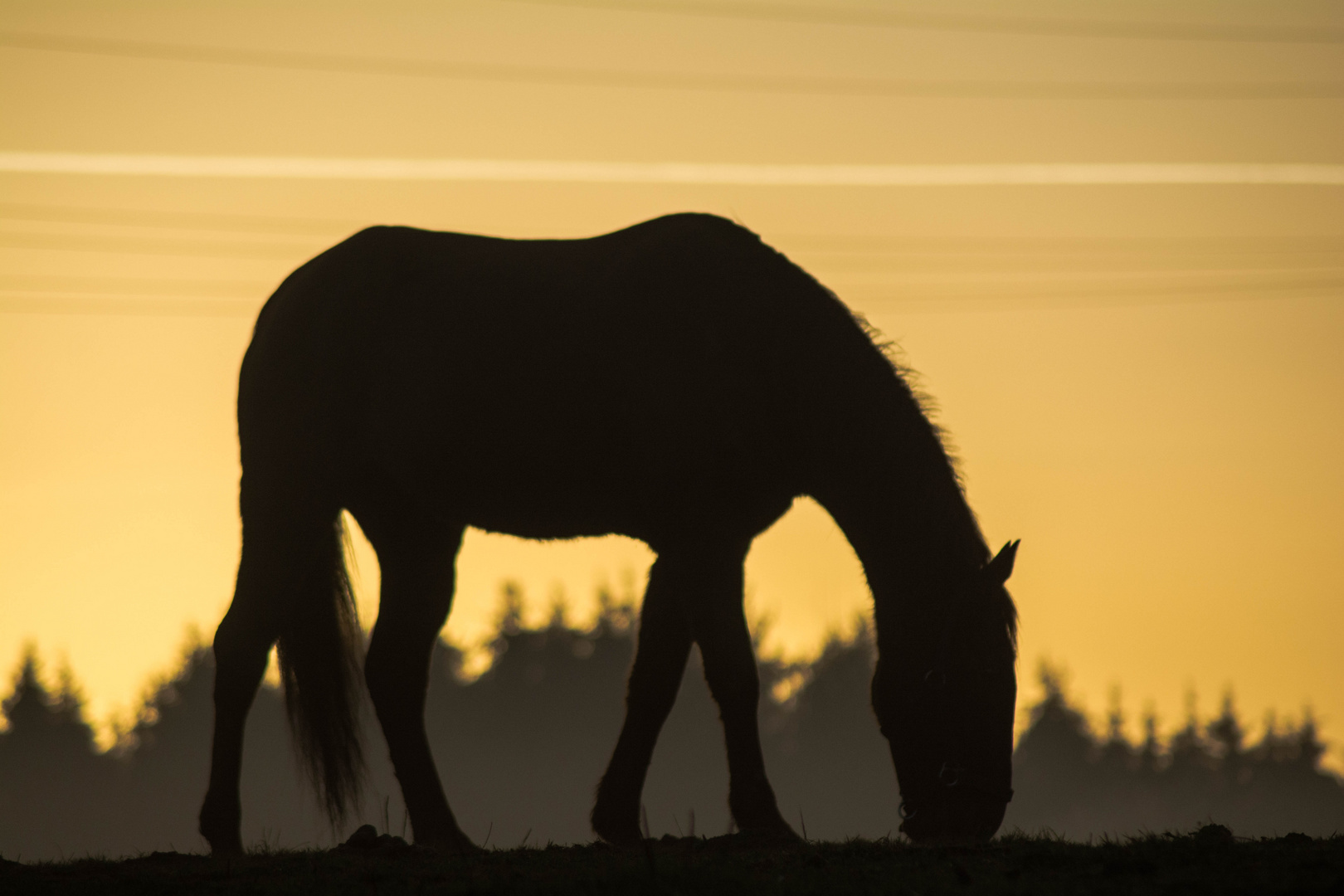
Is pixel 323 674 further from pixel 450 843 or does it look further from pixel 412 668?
pixel 450 843

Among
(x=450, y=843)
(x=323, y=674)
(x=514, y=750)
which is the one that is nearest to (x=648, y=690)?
(x=450, y=843)

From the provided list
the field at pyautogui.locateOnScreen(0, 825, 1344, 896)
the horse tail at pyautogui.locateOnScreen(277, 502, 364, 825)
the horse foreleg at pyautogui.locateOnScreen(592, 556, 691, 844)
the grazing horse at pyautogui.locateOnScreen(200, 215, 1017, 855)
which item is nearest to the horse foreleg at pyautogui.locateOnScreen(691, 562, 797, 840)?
the grazing horse at pyautogui.locateOnScreen(200, 215, 1017, 855)

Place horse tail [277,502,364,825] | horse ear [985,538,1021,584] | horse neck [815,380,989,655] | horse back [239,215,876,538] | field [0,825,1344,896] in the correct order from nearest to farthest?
1. field [0,825,1344,896]
2. horse ear [985,538,1021,584]
3. horse neck [815,380,989,655]
4. horse back [239,215,876,538]
5. horse tail [277,502,364,825]

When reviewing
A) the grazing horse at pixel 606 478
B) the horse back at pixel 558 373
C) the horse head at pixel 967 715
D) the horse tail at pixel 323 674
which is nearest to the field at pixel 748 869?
A: the horse head at pixel 967 715

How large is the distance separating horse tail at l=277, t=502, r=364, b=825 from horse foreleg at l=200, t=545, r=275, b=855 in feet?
0.56

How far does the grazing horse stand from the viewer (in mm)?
6258

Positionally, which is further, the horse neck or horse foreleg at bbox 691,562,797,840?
horse foreleg at bbox 691,562,797,840

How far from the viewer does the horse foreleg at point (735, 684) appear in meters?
6.40

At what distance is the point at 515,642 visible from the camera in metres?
74.1

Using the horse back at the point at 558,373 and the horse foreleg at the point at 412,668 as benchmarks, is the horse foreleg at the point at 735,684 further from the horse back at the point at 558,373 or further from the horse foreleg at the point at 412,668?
the horse foreleg at the point at 412,668

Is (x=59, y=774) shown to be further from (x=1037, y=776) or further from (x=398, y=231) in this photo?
(x=398, y=231)

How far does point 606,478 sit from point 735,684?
1.26 meters

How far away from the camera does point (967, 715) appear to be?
6090 millimetres

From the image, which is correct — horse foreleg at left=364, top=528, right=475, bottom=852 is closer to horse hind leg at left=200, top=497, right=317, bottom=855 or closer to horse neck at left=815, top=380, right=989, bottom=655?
horse hind leg at left=200, top=497, right=317, bottom=855
